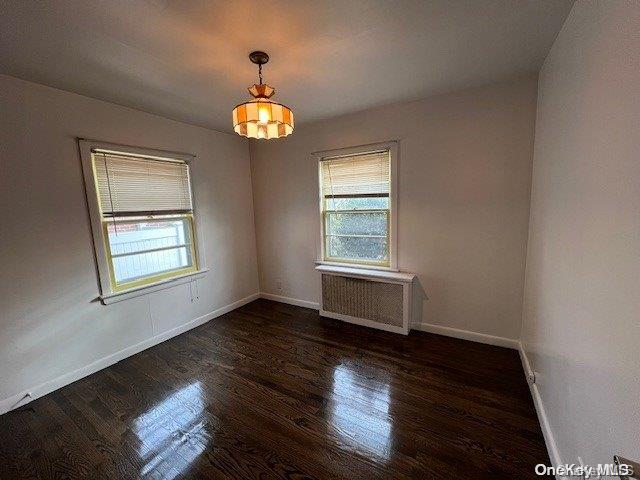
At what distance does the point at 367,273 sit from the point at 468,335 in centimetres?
123

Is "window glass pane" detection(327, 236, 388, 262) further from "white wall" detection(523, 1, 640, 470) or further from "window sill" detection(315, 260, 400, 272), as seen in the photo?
"white wall" detection(523, 1, 640, 470)

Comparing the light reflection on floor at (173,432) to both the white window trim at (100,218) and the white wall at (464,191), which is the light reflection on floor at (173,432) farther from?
the white wall at (464,191)

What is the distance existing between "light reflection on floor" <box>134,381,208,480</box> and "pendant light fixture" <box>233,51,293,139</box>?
2.03 meters

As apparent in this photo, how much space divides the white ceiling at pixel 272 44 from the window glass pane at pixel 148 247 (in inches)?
49.3

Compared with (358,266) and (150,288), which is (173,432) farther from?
(358,266)

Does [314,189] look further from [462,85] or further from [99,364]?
[99,364]

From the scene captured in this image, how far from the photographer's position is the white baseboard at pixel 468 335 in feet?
8.40

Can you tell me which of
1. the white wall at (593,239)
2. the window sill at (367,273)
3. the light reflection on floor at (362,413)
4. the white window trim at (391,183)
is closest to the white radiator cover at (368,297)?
the window sill at (367,273)

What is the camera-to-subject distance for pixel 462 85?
238 cm

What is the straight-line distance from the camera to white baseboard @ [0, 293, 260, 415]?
2008 millimetres

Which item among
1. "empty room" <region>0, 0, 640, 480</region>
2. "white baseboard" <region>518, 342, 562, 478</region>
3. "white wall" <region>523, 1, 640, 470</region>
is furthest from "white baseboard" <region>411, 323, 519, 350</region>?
"white wall" <region>523, 1, 640, 470</region>

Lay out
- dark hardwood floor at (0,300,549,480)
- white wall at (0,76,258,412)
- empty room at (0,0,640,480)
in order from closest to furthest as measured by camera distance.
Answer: empty room at (0,0,640,480), dark hardwood floor at (0,300,549,480), white wall at (0,76,258,412)

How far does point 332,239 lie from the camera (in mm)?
3525

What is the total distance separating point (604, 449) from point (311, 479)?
4.25 feet
